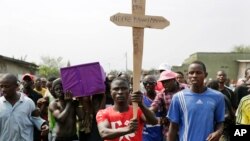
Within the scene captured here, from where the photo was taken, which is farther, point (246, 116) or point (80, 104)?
point (80, 104)

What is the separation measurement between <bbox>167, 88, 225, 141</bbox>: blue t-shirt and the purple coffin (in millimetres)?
1802

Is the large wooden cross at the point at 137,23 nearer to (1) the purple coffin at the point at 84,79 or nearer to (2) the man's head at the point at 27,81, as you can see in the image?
(1) the purple coffin at the point at 84,79

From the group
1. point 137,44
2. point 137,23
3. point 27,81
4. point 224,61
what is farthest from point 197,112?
point 224,61

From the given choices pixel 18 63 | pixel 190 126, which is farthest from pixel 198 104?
pixel 18 63

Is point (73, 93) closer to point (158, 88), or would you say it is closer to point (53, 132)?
point (53, 132)

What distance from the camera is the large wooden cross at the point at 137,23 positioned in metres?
4.72

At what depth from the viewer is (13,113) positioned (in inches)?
221

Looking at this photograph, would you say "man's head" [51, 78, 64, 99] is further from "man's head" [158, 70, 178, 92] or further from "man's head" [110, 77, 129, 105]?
"man's head" [110, 77, 129, 105]

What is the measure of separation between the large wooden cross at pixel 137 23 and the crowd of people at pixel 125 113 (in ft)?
0.85

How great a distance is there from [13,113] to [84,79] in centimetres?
143

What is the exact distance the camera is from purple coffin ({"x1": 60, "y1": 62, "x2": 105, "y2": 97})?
6.69m

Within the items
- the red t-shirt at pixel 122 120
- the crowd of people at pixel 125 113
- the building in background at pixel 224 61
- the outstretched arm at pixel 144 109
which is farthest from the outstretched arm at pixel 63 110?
the building in background at pixel 224 61

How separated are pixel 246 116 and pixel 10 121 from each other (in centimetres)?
280

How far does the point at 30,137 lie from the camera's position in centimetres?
578
